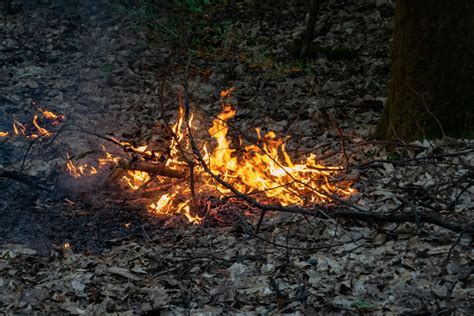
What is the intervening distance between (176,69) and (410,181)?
5283 mm

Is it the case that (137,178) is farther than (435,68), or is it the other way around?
(137,178)

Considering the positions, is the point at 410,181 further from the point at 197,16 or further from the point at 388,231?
the point at 197,16

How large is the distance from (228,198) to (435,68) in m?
2.46

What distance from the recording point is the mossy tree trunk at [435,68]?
6160 mm

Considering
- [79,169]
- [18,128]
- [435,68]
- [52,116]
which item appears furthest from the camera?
[52,116]

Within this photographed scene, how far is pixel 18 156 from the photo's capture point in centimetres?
754

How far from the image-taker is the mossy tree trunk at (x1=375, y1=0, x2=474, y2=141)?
20.2 ft

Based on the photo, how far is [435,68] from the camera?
627cm

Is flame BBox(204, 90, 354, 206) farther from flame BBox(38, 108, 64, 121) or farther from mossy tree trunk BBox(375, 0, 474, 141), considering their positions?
flame BBox(38, 108, 64, 121)

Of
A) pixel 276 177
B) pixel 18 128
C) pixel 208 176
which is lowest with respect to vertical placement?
pixel 18 128

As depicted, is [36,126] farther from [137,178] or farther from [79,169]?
[137,178]

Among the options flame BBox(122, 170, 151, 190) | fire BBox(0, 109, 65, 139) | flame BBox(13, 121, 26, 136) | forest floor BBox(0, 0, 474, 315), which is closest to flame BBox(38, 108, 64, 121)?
fire BBox(0, 109, 65, 139)

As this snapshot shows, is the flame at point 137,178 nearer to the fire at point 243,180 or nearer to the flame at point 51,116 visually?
the fire at point 243,180

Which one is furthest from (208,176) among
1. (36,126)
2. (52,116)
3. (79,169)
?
(52,116)
